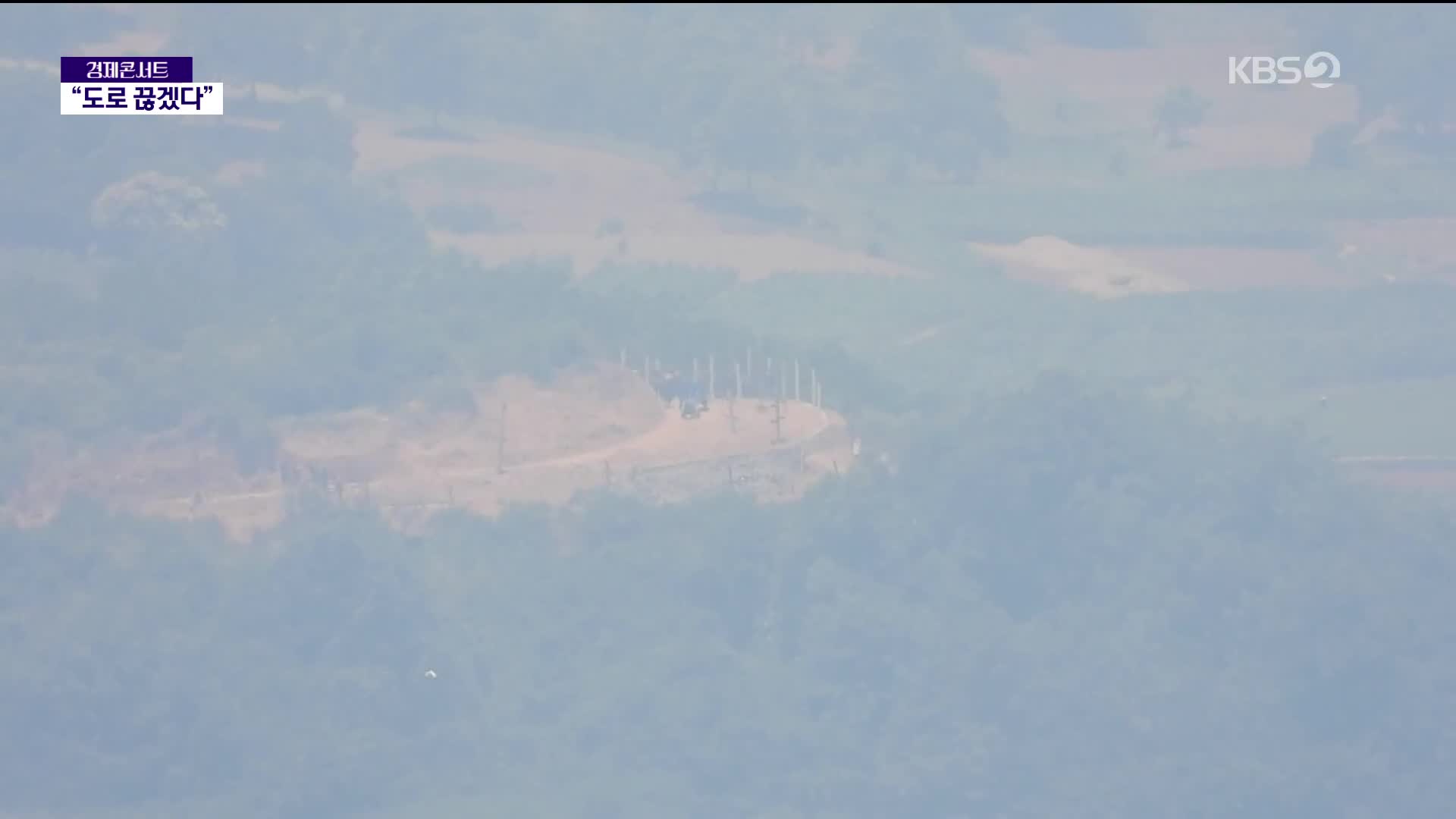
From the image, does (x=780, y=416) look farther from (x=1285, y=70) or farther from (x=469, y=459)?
(x=1285, y=70)

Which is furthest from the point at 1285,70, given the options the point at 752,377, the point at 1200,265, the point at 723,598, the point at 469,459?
the point at 723,598

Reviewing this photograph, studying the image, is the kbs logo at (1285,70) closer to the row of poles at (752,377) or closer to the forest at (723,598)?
the forest at (723,598)

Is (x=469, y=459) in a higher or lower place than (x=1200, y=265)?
lower

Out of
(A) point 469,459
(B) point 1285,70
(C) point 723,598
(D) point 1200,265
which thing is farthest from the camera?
(B) point 1285,70

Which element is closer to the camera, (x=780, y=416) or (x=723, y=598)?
(x=723, y=598)

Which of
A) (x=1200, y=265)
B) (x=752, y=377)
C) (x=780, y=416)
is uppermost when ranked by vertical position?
(x=1200, y=265)

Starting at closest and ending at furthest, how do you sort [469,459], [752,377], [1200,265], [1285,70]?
[469,459] → [752,377] → [1200,265] → [1285,70]

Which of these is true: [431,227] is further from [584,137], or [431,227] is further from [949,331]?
[949,331]
